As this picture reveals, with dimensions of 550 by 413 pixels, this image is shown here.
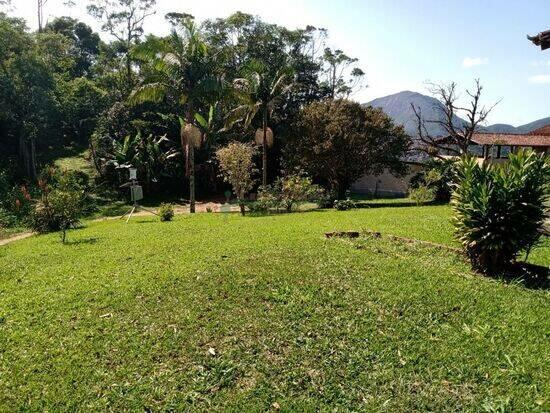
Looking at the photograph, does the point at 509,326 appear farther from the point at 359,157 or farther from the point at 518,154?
Result: the point at 359,157

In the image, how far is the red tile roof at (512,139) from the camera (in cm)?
3536

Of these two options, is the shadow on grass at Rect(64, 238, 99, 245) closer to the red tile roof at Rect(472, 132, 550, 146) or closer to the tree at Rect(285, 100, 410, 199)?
the tree at Rect(285, 100, 410, 199)

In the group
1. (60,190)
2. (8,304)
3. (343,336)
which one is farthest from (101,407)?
(60,190)

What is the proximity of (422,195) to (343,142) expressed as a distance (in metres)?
4.70

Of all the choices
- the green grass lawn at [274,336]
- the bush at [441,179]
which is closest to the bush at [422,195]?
the bush at [441,179]

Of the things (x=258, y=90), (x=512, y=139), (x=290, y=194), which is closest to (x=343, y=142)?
(x=290, y=194)

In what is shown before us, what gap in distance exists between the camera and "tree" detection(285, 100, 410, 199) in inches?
840

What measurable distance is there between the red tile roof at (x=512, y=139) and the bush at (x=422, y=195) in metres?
16.1

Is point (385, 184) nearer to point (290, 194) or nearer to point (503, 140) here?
point (290, 194)

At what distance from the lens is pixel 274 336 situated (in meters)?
5.10

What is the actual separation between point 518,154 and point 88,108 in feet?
110

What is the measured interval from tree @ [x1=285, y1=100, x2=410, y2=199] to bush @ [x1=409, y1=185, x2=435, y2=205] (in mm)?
2461

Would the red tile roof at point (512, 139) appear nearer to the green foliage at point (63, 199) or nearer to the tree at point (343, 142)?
the tree at point (343, 142)

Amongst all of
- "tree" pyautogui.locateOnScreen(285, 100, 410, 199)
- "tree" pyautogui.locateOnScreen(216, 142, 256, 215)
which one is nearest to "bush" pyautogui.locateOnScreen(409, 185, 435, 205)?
"tree" pyautogui.locateOnScreen(285, 100, 410, 199)
